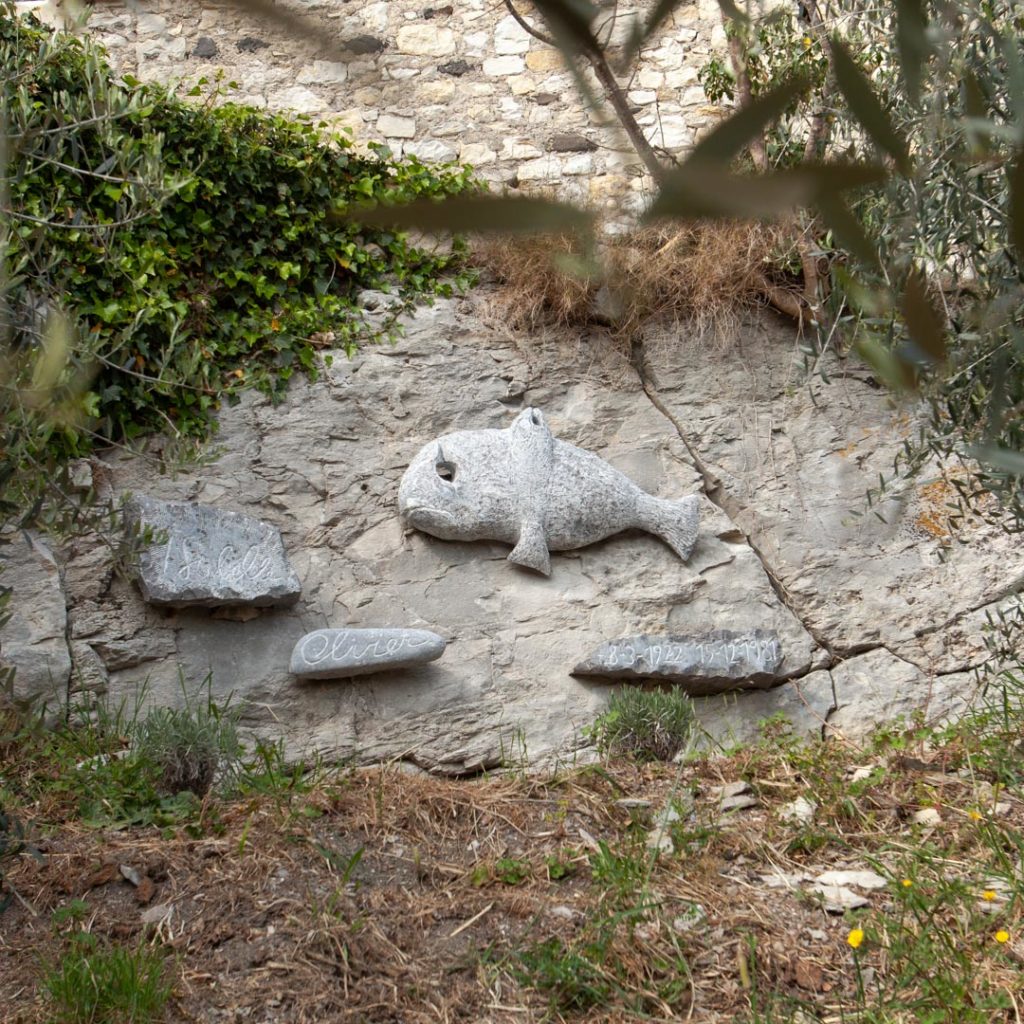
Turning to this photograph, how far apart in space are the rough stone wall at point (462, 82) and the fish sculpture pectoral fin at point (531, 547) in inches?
78.9

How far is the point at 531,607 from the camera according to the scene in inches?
173

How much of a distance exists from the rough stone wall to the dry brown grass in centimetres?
56

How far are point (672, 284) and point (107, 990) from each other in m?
3.93

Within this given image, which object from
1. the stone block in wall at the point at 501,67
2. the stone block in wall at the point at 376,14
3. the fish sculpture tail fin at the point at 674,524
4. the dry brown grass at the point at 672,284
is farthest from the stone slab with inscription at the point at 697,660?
the stone block in wall at the point at 376,14

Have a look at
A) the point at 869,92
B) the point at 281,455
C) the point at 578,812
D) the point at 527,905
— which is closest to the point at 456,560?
the point at 281,455

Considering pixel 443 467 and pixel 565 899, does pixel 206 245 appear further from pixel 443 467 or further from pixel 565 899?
pixel 565 899

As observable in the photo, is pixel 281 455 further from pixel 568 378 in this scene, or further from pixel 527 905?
pixel 527 905

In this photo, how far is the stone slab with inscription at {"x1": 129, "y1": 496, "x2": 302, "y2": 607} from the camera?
13.0 feet

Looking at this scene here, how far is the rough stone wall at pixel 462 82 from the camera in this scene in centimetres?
571

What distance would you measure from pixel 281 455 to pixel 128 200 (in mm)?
1269

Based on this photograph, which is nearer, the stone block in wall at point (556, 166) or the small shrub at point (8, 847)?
the small shrub at point (8, 847)

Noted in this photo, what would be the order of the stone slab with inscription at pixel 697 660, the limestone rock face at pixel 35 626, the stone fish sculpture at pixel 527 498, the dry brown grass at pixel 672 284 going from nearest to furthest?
the limestone rock face at pixel 35 626 → the stone slab with inscription at pixel 697 660 → the stone fish sculpture at pixel 527 498 → the dry brown grass at pixel 672 284

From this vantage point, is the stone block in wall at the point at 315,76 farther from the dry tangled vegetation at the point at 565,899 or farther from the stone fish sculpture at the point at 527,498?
the dry tangled vegetation at the point at 565,899

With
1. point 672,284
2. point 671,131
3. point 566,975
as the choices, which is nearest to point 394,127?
point 671,131
